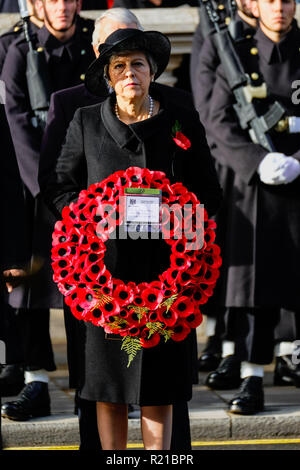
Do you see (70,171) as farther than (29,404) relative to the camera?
No

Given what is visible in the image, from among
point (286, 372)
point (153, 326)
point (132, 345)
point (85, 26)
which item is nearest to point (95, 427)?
point (132, 345)

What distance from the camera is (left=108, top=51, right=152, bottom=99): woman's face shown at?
14.9ft

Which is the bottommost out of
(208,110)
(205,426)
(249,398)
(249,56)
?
(205,426)

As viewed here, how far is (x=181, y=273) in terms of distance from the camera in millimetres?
4418

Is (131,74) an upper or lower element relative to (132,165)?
upper

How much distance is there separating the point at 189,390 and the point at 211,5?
114 inches

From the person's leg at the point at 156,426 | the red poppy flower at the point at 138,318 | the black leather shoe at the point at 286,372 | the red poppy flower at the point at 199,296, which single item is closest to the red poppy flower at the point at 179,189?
the red poppy flower at the point at 199,296

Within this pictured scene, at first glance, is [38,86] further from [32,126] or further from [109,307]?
[109,307]

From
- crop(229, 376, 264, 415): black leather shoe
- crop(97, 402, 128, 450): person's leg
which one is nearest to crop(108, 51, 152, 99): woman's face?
crop(97, 402, 128, 450): person's leg

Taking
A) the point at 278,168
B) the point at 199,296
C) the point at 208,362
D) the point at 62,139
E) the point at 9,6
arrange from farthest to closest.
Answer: the point at 9,6 → the point at 208,362 → the point at 278,168 → the point at 62,139 → the point at 199,296

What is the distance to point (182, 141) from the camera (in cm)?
459

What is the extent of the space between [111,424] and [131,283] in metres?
0.58

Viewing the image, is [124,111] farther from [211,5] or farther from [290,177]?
[211,5]

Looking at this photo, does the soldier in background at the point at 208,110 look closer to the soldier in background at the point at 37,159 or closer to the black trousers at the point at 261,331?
the black trousers at the point at 261,331
